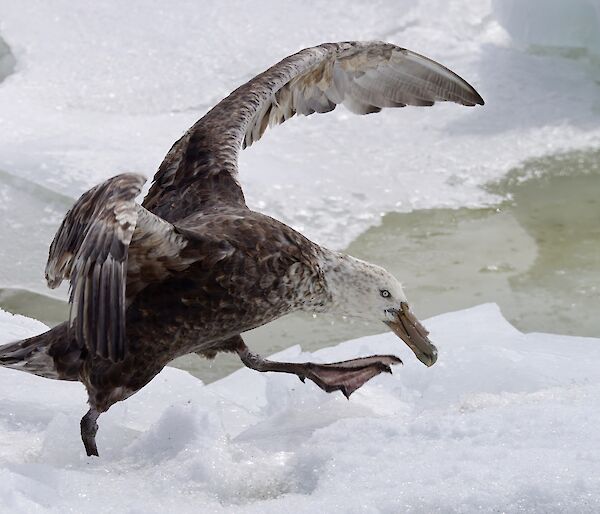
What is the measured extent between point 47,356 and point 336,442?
109 centimetres

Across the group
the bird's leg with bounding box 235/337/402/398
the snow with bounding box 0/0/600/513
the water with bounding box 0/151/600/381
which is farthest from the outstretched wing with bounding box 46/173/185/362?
the water with bounding box 0/151/600/381

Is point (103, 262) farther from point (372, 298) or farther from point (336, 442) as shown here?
point (372, 298)

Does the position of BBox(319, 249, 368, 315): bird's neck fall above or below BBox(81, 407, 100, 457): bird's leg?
above

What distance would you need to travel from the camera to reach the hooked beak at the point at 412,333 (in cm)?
398

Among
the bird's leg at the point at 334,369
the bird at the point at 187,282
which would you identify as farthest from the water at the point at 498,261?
the bird at the point at 187,282

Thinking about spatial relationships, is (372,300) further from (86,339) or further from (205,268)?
(86,339)

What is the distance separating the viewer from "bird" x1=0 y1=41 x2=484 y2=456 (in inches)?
122

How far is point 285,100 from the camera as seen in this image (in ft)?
16.6

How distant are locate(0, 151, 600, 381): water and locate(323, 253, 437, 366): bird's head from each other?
48.4 inches

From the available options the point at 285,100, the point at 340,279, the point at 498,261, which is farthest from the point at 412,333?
the point at 498,261

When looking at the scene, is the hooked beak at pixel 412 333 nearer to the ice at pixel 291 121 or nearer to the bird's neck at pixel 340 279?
the bird's neck at pixel 340 279

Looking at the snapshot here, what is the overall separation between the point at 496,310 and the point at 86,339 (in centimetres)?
243

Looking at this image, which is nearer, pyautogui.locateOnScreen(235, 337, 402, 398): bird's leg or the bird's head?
the bird's head

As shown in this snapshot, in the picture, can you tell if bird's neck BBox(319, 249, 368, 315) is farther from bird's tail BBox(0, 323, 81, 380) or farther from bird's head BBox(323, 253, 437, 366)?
bird's tail BBox(0, 323, 81, 380)
